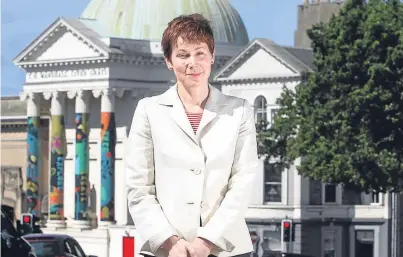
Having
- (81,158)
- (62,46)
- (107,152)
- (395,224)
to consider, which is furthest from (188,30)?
(62,46)

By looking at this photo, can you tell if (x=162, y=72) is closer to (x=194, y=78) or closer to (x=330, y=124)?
(x=330, y=124)

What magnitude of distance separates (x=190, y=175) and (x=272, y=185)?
66.5 meters

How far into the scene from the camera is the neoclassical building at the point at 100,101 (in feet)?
249

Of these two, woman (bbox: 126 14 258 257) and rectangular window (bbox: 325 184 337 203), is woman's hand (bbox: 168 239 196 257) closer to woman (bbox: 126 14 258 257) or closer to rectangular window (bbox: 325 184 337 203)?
woman (bbox: 126 14 258 257)

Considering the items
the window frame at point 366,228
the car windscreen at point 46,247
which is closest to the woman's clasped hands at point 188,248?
the car windscreen at point 46,247

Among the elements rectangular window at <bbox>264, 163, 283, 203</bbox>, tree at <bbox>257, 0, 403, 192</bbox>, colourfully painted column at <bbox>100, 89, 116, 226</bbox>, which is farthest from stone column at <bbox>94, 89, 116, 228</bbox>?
tree at <bbox>257, 0, 403, 192</bbox>

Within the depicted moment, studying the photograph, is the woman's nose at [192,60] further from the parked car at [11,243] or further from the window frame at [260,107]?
the window frame at [260,107]

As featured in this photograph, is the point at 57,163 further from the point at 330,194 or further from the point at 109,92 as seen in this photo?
the point at 330,194

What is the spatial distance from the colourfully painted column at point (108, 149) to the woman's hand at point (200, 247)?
77.6 metres

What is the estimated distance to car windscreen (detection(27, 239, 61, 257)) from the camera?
119 ft

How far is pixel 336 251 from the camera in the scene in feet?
243

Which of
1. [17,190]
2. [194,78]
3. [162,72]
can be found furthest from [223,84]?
[194,78]

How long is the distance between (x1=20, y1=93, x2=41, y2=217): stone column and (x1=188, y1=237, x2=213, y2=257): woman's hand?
265ft

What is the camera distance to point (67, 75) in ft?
291
